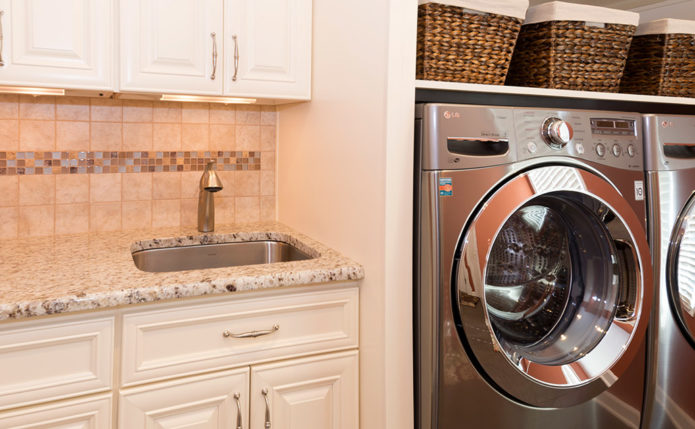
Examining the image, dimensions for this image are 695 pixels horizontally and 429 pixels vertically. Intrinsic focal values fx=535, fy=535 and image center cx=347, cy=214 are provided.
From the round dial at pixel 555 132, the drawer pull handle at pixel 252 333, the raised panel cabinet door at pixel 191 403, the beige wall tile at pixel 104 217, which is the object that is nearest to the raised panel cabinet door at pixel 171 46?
the beige wall tile at pixel 104 217

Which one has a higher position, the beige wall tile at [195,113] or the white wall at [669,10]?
the white wall at [669,10]

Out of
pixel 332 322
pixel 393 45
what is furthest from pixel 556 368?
pixel 393 45

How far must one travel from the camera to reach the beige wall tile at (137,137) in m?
1.96

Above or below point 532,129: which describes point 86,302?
below

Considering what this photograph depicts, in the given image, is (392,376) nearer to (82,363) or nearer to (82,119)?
(82,363)

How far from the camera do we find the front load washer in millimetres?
1370

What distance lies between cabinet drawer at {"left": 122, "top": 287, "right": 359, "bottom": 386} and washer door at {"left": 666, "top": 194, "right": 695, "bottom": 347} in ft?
3.24

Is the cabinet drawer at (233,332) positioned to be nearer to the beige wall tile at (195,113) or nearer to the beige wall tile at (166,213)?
the beige wall tile at (166,213)

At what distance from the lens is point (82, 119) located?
1.88m

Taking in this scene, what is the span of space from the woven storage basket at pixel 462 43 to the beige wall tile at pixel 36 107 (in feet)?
4.10

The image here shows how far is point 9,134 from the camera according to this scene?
1782 millimetres

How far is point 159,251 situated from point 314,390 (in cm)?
76

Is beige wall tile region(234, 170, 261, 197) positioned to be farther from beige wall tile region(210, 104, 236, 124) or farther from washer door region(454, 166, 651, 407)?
washer door region(454, 166, 651, 407)

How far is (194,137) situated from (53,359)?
3.47ft
